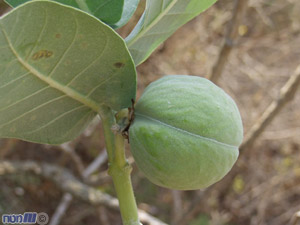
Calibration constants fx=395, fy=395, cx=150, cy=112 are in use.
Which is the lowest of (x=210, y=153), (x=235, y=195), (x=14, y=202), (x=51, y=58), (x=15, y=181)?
(x=235, y=195)

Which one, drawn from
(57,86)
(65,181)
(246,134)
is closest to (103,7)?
(57,86)

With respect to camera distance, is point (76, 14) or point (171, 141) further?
point (171, 141)

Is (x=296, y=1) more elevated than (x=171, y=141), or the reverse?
(x=171, y=141)

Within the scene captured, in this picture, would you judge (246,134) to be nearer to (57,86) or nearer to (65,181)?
(65,181)

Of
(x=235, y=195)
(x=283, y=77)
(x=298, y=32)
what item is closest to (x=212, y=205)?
(x=235, y=195)

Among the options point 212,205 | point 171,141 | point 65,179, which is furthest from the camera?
point 212,205

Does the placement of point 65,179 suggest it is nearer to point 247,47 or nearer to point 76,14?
point 76,14
